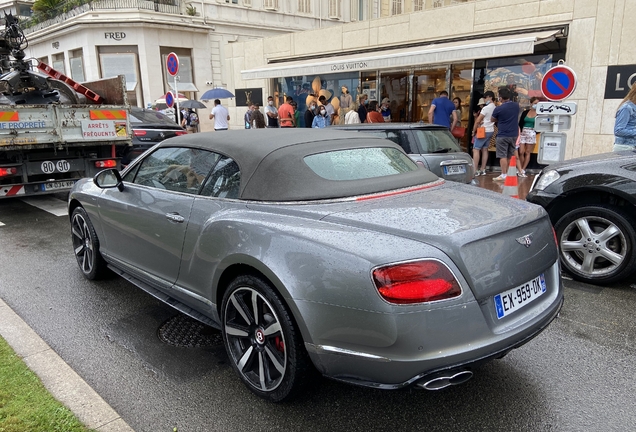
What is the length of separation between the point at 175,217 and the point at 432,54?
33.9 ft

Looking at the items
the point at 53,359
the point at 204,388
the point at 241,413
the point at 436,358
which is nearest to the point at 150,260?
the point at 53,359

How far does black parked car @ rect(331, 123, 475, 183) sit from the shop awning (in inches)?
177

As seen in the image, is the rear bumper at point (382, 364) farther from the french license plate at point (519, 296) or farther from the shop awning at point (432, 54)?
the shop awning at point (432, 54)

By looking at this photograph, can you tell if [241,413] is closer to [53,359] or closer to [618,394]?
[53,359]

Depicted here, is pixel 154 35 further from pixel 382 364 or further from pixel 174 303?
pixel 382 364

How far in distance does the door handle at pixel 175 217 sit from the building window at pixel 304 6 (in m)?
32.3

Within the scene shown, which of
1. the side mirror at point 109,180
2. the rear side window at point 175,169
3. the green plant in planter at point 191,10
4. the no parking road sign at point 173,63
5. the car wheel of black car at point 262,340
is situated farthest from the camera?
the green plant in planter at point 191,10

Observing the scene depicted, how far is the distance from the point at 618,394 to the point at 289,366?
78.9 inches

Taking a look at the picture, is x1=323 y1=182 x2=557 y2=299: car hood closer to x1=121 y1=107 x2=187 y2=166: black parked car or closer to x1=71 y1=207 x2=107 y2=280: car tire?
x1=71 y1=207 x2=107 y2=280: car tire

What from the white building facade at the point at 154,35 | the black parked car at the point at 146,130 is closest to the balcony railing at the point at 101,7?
the white building facade at the point at 154,35

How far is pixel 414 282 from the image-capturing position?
2.23 meters

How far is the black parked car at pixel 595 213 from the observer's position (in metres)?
4.39

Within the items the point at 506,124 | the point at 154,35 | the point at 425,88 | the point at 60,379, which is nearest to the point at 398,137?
the point at 506,124

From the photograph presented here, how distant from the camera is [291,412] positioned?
2.72 meters
